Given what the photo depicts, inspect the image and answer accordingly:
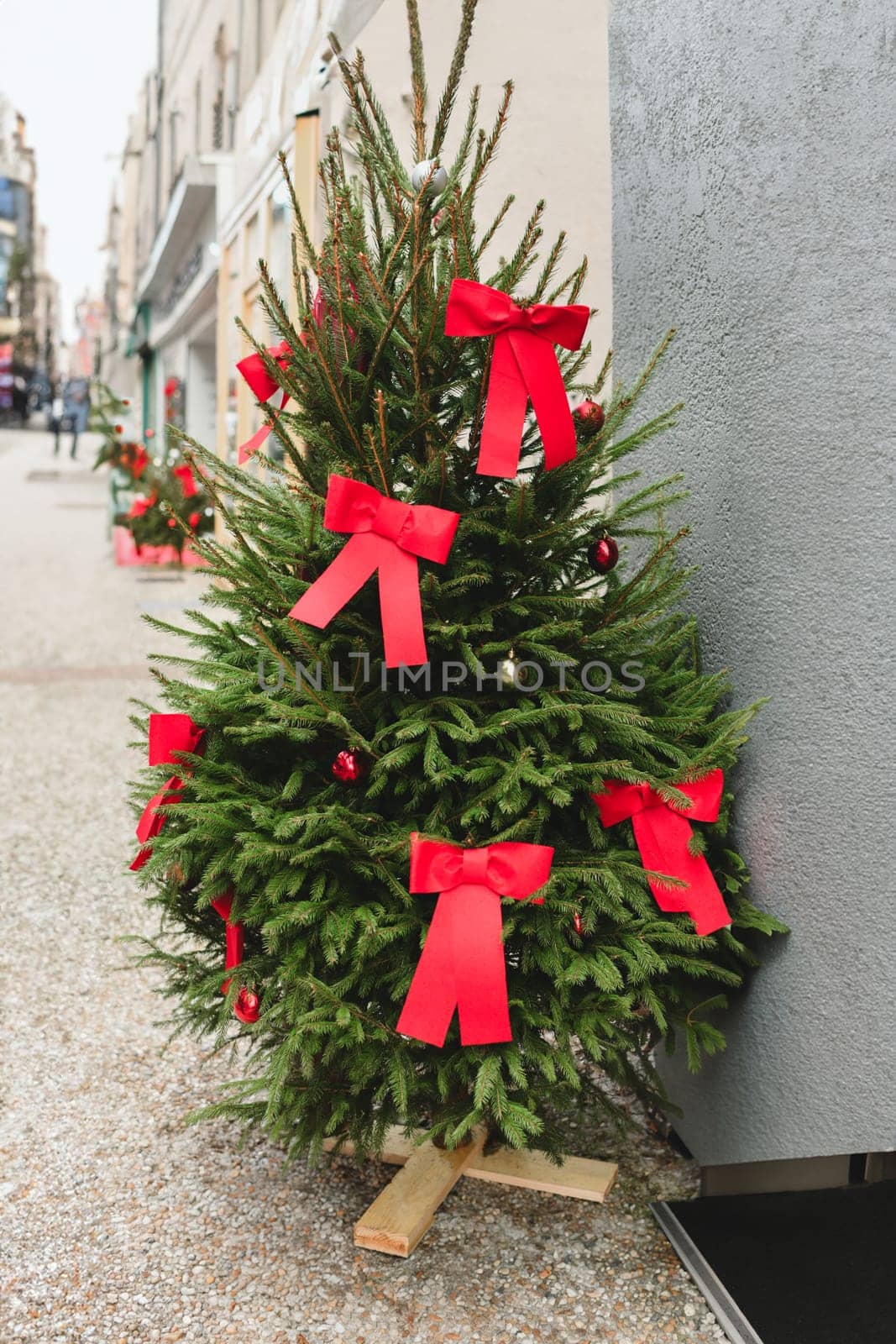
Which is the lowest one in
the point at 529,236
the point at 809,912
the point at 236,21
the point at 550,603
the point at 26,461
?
the point at 809,912

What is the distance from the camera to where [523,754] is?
2.07 meters

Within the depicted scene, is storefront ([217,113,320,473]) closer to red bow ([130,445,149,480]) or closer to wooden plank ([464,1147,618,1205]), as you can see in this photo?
red bow ([130,445,149,480])

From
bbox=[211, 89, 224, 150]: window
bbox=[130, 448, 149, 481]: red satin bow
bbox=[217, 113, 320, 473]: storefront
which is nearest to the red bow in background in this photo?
bbox=[130, 448, 149, 481]: red satin bow

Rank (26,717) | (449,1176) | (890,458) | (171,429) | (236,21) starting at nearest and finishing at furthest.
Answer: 1. (890,458)
2. (171,429)
3. (449,1176)
4. (26,717)
5. (236,21)

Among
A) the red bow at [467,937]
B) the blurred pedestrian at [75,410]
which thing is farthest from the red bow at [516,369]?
the blurred pedestrian at [75,410]

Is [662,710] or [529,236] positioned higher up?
[529,236]

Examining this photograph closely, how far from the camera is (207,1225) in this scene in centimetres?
239

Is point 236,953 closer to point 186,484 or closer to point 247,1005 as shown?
point 247,1005

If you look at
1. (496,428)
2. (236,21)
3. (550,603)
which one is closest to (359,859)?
(550,603)

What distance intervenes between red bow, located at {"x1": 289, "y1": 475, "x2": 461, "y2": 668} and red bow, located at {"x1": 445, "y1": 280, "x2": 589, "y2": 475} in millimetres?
151

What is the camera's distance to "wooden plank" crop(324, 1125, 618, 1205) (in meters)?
2.49

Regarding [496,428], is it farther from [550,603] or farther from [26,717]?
[26,717]

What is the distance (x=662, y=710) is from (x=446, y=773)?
0.53m

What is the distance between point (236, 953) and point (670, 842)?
877 mm
